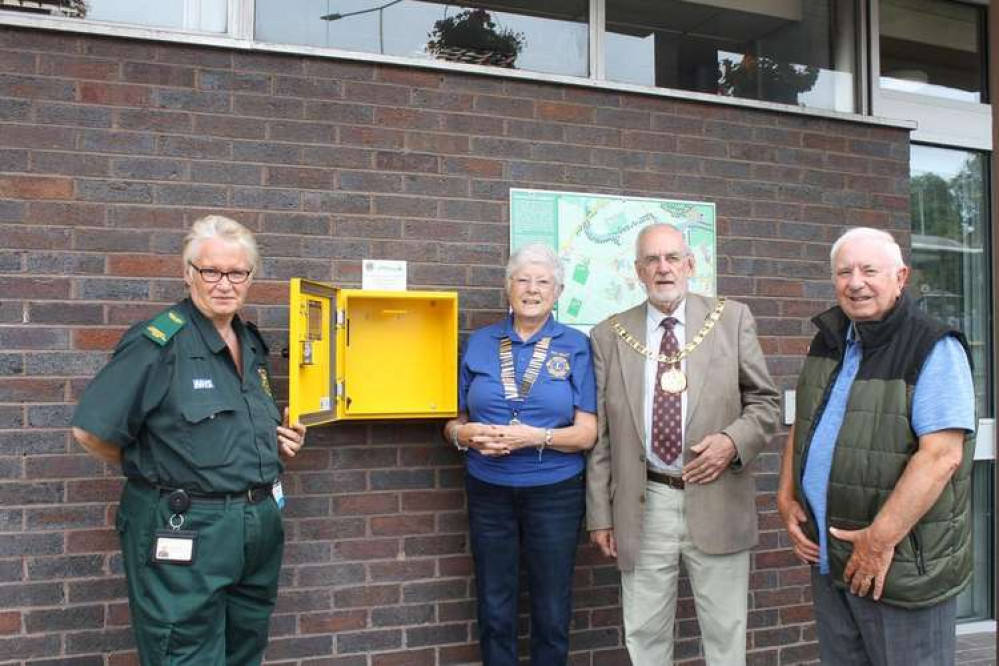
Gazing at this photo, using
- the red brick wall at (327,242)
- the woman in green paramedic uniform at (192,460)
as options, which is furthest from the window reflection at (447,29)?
the woman in green paramedic uniform at (192,460)

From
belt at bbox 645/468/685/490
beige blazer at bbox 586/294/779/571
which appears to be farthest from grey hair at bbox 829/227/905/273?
belt at bbox 645/468/685/490

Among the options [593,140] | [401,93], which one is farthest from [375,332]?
[593,140]

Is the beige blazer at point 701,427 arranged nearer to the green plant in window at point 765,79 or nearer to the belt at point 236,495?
the belt at point 236,495

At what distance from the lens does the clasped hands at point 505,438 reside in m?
3.09

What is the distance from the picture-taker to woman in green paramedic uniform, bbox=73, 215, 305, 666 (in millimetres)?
2484

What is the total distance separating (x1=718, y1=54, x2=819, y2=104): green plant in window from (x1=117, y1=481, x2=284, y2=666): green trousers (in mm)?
3147

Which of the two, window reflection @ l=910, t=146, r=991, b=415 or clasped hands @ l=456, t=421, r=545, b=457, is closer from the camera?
clasped hands @ l=456, t=421, r=545, b=457

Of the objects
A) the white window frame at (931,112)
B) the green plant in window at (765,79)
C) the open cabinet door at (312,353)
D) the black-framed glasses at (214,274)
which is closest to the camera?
the black-framed glasses at (214,274)

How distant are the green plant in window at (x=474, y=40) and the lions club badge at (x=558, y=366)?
1.49m

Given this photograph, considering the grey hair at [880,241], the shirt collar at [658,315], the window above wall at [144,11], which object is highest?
the window above wall at [144,11]

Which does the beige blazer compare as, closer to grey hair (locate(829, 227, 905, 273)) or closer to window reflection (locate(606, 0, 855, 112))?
grey hair (locate(829, 227, 905, 273))

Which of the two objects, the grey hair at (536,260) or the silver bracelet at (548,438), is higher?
the grey hair at (536,260)

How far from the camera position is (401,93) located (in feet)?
11.9

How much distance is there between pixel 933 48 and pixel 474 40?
281cm
